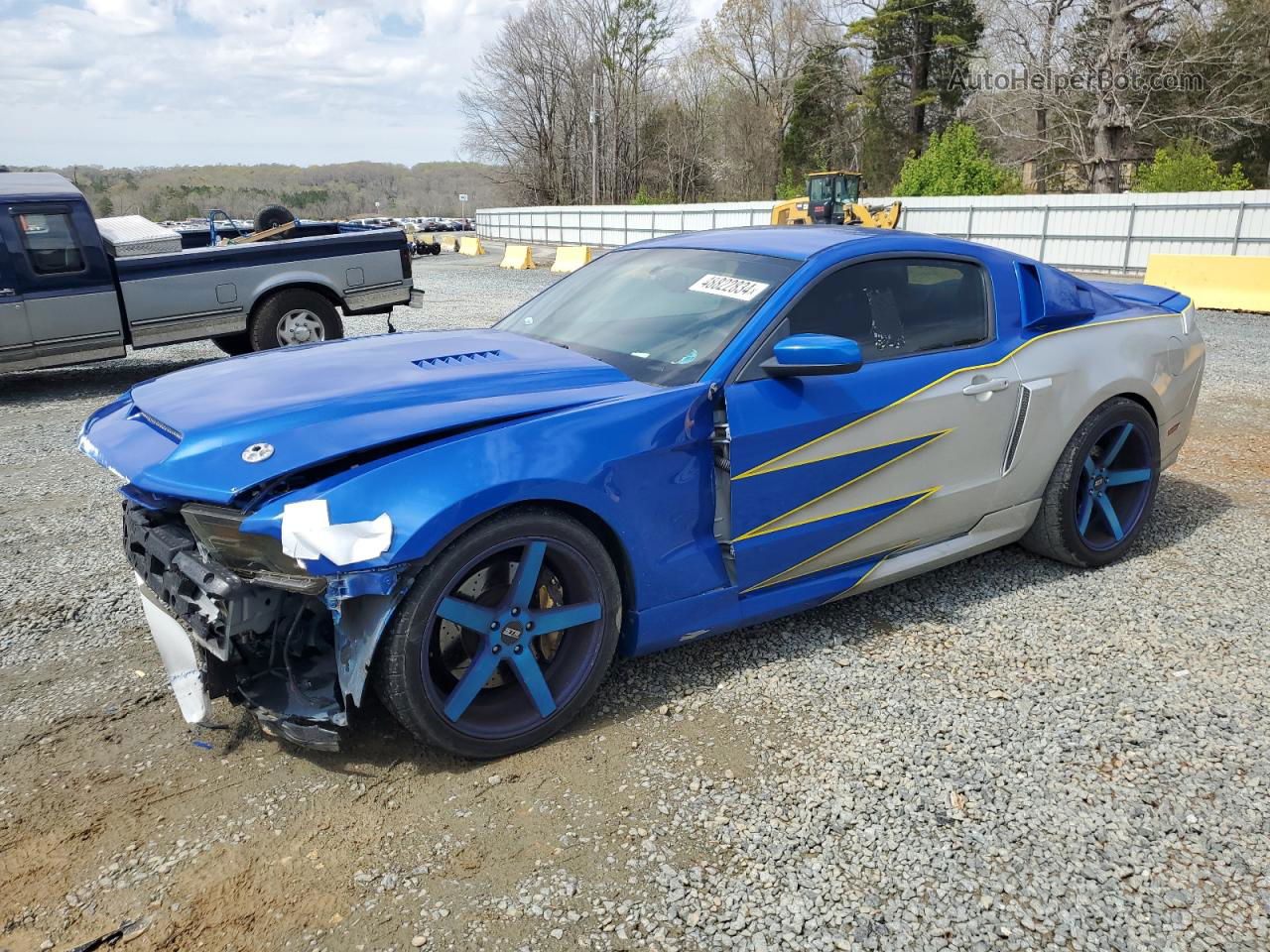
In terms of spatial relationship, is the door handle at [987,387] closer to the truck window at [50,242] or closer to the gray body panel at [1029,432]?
the gray body panel at [1029,432]

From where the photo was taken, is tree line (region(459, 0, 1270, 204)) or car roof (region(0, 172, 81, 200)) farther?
tree line (region(459, 0, 1270, 204))

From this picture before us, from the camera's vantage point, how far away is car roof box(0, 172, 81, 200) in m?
8.23

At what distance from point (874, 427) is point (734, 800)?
148cm

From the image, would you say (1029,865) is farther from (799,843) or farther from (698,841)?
(698,841)

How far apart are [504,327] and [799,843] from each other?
2.54m

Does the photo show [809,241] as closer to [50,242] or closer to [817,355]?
[817,355]

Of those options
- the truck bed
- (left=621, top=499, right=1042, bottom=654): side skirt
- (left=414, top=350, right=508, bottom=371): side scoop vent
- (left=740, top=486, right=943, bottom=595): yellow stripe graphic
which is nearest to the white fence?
the truck bed

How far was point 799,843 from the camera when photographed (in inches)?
96.9

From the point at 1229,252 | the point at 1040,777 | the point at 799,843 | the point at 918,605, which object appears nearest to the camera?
the point at 799,843

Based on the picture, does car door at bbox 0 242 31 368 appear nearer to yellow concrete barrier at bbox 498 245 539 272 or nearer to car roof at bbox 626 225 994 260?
car roof at bbox 626 225 994 260

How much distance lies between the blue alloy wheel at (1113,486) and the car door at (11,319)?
8.90 metres

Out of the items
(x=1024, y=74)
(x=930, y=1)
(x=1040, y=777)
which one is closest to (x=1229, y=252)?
(x=1024, y=74)

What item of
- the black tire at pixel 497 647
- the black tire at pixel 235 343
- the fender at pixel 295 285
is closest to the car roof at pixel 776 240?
the black tire at pixel 497 647

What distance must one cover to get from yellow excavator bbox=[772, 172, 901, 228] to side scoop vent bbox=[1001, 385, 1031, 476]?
1812 centimetres
